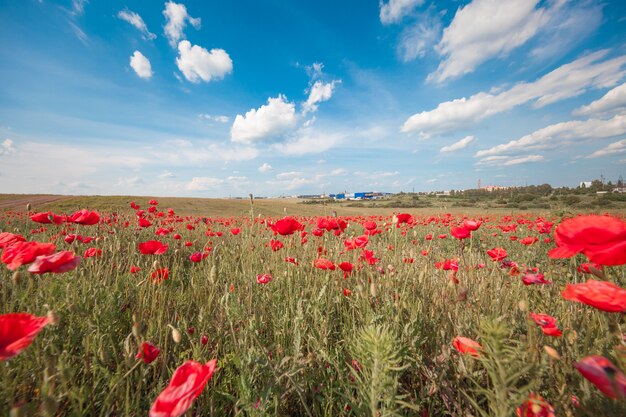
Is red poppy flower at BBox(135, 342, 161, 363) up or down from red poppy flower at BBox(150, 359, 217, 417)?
down

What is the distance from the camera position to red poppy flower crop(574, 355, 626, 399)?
672 millimetres

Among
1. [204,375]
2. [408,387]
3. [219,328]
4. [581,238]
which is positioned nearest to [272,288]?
[219,328]

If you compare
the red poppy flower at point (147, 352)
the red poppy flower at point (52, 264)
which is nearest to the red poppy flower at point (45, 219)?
the red poppy flower at point (52, 264)

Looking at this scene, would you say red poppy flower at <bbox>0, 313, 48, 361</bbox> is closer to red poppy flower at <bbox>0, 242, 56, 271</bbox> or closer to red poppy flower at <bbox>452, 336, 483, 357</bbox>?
red poppy flower at <bbox>0, 242, 56, 271</bbox>

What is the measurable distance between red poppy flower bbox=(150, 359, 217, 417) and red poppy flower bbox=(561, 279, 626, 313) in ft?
4.10

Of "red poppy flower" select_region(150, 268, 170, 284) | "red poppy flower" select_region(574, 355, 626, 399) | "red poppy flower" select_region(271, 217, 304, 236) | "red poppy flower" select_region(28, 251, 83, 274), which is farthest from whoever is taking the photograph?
"red poppy flower" select_region(271, 217, 304, 236)

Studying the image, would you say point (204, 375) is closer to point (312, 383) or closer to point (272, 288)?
point (312, 383)

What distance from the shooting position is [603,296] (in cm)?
88

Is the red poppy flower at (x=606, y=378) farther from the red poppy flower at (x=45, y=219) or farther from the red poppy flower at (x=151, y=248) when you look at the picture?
the red poppy flower at (x=45, y=219)

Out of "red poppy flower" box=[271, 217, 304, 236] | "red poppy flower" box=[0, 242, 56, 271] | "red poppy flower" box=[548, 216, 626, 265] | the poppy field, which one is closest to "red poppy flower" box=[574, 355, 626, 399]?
the poppy field

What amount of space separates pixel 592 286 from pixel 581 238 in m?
0.23

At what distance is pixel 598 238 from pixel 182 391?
1.56 meters

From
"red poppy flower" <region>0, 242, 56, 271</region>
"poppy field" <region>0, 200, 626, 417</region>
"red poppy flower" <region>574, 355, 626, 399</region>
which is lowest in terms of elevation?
"poppy field" <region>0, 200, 626, 417</region>

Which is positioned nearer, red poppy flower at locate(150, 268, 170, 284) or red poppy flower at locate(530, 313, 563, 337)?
red poppy flower at locate(530, 313, 563, 337)
